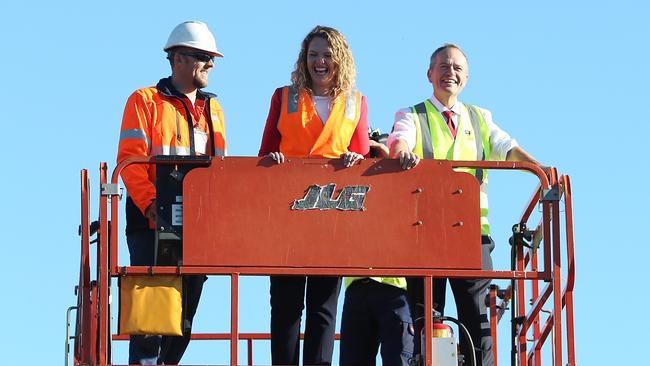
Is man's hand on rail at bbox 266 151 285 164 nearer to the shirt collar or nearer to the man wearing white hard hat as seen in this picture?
the man wearing white hard hat

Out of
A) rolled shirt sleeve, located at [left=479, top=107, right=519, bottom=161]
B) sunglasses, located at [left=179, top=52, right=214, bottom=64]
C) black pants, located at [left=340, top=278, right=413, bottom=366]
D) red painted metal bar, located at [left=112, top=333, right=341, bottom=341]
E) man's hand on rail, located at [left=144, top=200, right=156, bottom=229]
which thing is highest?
sunglasses, located at [left=179, top=52, right=214, bottom=64]

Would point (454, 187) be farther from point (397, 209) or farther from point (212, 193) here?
point (212, 193)

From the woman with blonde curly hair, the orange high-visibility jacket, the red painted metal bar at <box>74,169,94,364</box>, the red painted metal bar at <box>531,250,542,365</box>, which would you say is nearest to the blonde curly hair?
the woman with blonde curly hair

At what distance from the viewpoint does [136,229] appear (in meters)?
11.8

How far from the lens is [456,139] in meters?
12.3

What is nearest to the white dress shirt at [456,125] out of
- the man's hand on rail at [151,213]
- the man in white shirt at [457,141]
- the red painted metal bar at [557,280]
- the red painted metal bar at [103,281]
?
the man in white shirt at [457,141]

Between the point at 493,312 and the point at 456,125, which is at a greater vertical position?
the point at 456,125

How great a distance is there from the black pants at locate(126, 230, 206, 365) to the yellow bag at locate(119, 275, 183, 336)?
41 centimetres

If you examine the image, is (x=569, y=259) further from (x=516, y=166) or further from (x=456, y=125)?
(x=456, y=125)

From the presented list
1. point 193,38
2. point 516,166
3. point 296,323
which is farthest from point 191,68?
point 516,166

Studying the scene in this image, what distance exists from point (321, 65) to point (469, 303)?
6.97ft

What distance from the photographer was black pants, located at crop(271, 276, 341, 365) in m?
11.4

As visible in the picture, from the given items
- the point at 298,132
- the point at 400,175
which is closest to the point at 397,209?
the point at 400,175

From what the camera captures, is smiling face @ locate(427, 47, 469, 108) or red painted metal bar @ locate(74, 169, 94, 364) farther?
smiling face @ locate(427, 47, 469, 108)
